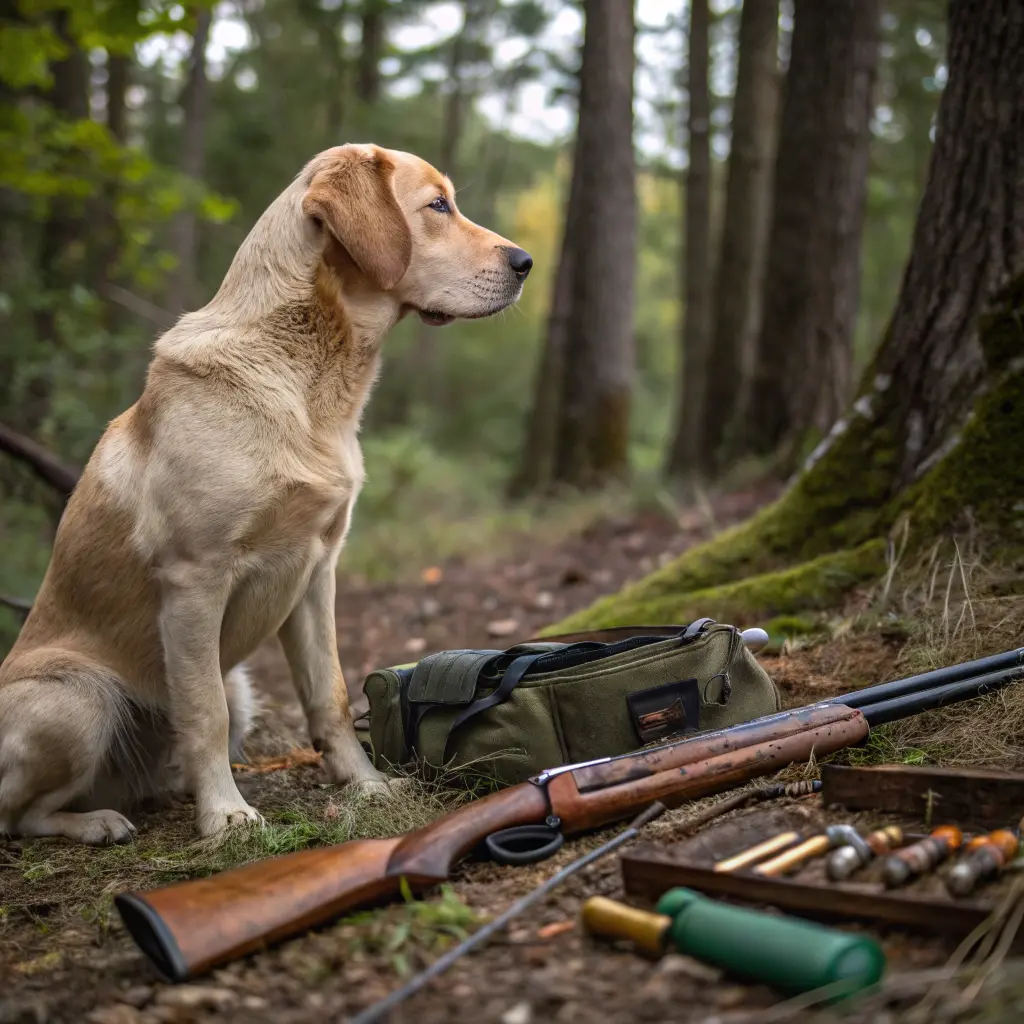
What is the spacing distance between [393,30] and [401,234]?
20.5 metres

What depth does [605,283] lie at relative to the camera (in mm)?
12039

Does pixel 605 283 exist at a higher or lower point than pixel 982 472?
higher

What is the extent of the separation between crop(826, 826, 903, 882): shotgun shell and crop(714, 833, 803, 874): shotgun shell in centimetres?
12

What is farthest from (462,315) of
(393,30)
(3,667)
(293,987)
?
(393,30)

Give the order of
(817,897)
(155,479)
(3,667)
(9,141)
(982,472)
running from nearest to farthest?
1. (817,897)
2. (155,479)
3. (3,667)
4. (982,472)
5. (9,141)

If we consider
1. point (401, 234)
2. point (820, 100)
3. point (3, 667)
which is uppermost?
point (820, 100)

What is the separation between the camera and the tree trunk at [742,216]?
36.6ft

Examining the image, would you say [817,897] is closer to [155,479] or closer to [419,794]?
[419,794]

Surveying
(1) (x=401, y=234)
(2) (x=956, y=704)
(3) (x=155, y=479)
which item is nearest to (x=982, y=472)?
(2) (x=956, y=704)

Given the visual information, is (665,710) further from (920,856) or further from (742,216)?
(742,216)

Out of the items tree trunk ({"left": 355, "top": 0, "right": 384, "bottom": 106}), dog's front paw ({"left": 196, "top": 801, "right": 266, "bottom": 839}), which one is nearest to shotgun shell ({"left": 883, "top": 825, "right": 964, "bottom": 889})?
dog's front paw ({"left": 196, "top": 801, "right": 266, "bottom": 839})

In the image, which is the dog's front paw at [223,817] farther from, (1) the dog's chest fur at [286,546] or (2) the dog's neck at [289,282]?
(2) the dog's neck at [289,282]

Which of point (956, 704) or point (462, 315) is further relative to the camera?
point (462, 315)

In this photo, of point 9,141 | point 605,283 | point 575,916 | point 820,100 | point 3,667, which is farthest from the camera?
point 605,283
